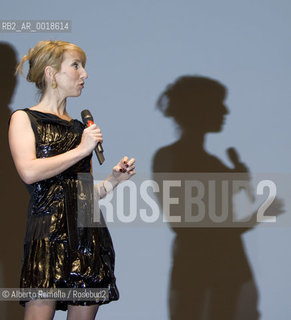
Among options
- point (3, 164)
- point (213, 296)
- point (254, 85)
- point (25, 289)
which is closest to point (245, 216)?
point (213, 296)

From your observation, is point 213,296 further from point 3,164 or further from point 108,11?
point 108,11

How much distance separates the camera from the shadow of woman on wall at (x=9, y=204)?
111 inches

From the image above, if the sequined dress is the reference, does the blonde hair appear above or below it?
above

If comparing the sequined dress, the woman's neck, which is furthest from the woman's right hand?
the woman's neck

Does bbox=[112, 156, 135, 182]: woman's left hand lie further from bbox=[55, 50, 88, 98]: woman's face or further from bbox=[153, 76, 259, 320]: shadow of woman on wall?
bbox=[153, 76, 259, 320]: shadow of woman on wall

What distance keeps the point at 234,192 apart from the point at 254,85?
23.9 inches

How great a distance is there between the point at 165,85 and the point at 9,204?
1.07 metres

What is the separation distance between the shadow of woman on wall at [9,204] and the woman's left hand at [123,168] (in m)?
1.20

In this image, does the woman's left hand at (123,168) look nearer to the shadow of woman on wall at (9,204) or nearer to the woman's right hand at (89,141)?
the woman's right hand at (89,141)

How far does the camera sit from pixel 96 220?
1.69 meters

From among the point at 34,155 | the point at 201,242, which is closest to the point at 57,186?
the point at 34,155

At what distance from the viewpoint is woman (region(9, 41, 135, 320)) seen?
158cm

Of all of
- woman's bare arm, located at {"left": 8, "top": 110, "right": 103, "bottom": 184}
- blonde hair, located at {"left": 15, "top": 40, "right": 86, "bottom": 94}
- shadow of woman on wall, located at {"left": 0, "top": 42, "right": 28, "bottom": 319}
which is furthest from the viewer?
shadow of woman on wall, located at {"left": 0, "top": 42, "right": 28, "bottom": 319}

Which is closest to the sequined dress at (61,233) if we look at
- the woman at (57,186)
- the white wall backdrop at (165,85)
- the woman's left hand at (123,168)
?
the woman at (57,186)
